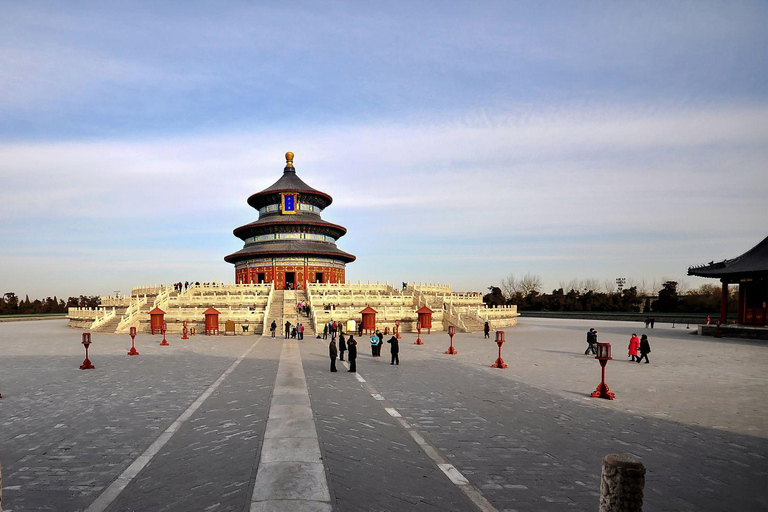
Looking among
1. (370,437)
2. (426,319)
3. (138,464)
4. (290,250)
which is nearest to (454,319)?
(426,319)

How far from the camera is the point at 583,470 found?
7414 mm

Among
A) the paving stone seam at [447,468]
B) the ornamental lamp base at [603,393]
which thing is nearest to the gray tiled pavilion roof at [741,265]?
the ornamental lamp base at [603,393]

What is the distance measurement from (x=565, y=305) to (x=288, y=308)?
56740mm

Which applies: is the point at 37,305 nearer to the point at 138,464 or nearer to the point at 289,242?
the point at 289,242

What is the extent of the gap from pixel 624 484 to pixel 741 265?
131 feet

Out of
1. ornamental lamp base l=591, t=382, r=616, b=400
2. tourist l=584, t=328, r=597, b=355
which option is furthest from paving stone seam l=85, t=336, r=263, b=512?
tourist l=584, t=328, r=597, b=355

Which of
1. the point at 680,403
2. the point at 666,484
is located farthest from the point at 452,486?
the point at 680,403

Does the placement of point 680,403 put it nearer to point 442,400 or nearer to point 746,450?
point 746,450

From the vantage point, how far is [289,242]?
→ 61.5 m

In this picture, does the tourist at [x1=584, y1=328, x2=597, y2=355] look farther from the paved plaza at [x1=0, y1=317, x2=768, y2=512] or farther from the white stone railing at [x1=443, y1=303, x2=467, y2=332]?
the white stone railing at [x1=443, y1=303, x2=467, y2=332]

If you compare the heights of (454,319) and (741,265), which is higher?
(741,265)

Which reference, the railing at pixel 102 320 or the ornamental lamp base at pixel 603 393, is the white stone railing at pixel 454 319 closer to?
the ornamental lamp base at pixel 603 393

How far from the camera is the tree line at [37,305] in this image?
7929cm

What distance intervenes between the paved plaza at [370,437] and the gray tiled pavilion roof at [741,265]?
66.5ft
